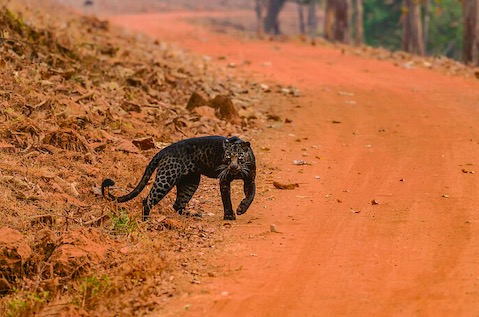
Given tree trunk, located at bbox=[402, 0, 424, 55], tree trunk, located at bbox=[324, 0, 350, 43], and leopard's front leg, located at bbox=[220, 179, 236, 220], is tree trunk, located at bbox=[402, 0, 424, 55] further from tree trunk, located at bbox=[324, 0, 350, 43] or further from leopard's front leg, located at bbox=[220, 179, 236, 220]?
leopard's front leg, located at bbox=[220, 179, 236, 220]

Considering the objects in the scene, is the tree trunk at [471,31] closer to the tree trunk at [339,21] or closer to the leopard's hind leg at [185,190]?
the tree trunk at [339,21]

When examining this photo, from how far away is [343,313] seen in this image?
6590 mm

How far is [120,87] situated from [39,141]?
4.00m

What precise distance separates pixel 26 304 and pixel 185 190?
2.83 meters

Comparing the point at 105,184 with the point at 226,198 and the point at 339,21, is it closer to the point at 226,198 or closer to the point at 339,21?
the point at 226,198

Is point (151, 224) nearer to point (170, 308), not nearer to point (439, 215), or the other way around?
point (170, 308)

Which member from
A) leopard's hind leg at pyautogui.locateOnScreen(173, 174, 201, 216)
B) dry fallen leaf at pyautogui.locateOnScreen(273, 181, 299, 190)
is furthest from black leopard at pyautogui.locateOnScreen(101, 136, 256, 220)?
dry fallen leaf at pyautogui.locateOnScreen(273, 181, 299, 190)

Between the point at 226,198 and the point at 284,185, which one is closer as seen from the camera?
the point at 226,198

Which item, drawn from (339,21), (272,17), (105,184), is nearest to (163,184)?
(105,184)

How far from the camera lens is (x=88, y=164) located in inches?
420

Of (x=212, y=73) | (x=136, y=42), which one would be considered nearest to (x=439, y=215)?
(x=212, y=73)

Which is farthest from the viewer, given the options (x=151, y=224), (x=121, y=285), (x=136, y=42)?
(x=136, y=42)

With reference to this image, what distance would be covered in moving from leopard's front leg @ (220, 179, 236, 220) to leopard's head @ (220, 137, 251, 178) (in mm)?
170

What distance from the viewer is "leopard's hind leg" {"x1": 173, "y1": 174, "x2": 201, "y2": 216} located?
369 inches
